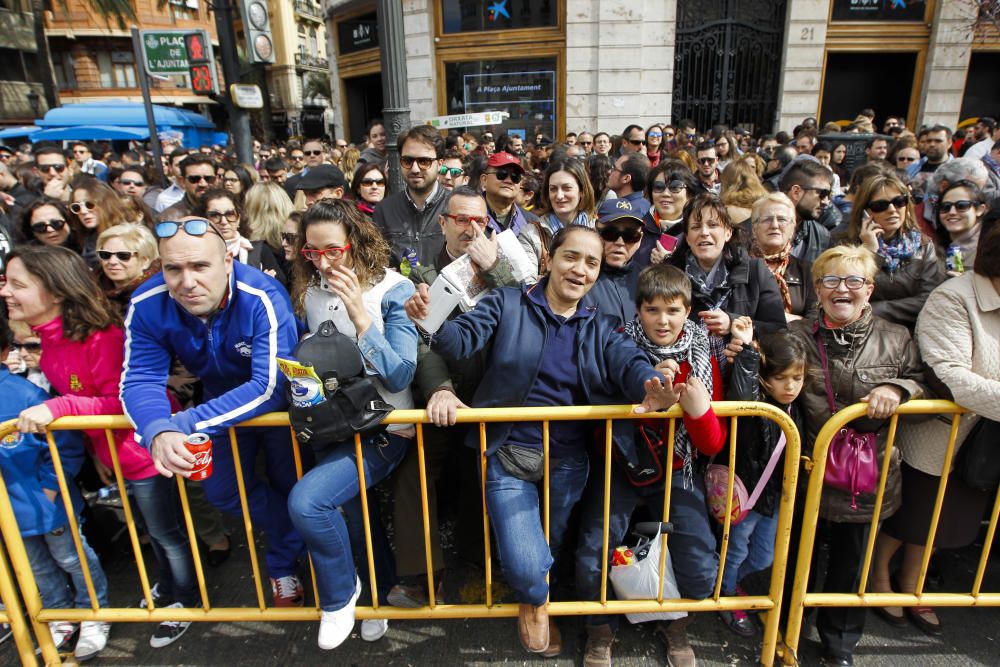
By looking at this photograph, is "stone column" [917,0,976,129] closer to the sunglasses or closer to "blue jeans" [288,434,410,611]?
the sunglasses

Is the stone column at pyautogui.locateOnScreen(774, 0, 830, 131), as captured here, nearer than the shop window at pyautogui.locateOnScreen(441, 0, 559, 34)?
Yes

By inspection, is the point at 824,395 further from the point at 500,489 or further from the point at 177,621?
the point at 177,621

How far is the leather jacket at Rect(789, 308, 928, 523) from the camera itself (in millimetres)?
2738

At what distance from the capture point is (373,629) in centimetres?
305

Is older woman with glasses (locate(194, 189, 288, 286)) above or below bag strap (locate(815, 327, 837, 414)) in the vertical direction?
above

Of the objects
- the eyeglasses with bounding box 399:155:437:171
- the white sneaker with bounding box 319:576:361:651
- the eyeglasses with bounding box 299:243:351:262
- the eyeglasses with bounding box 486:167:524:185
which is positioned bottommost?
the white sneaker with bounding box 319:576:361:651

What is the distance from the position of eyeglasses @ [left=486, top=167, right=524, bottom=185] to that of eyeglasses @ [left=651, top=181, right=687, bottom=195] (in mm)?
1040

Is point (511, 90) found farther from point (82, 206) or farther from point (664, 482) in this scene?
point (664, 482)

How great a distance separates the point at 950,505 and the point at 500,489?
2169mm

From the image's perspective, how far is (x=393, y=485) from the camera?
302 centimetres

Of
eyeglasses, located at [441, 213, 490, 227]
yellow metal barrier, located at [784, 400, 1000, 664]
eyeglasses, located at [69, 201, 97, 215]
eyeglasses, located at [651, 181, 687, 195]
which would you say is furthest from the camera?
eyeglasses, located at [69, 201, 97, 215]

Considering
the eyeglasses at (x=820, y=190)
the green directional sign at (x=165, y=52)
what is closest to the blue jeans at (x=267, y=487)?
the eyeglasses at (x=820, y=190)

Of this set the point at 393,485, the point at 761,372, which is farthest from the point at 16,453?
the point at 761,372

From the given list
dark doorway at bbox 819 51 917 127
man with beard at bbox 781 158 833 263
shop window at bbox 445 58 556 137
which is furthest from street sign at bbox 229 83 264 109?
dark doorway at bbox 819 51 917 127
